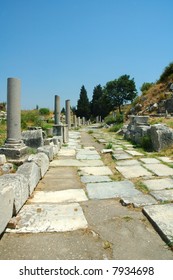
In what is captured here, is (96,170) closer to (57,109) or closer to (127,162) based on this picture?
(127,162)

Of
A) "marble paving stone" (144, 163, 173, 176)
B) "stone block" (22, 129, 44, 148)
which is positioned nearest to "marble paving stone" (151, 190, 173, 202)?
"marble paving stone" (144, 163, 173, 176)

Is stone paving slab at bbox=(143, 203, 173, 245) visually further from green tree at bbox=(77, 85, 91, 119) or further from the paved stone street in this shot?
green tree at bbox=(77, 85, 91, 119)

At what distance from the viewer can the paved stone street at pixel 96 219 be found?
2806 millimetres

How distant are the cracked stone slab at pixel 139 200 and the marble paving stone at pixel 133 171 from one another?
145 cm

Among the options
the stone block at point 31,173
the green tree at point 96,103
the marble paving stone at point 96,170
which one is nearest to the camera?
the stone block at point 31,173

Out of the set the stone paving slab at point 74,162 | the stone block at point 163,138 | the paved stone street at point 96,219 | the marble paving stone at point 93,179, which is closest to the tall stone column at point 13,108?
the stone paving slab at point 74,162

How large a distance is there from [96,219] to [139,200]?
948mm

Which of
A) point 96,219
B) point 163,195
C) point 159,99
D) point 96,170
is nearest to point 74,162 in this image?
point 96,170

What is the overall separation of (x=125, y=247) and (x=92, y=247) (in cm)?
35

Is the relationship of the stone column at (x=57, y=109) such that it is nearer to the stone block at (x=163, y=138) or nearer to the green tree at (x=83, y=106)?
the stone block at (x=163, y=138)

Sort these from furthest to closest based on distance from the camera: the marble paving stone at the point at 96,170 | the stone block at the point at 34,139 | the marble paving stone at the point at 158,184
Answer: the stone block at the point at 34,139
the marble paving stone at the point at 96,170
the marble paving stone at the point at 158,184

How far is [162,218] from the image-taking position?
3.46 meters

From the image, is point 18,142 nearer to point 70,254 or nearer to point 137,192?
point 137,192

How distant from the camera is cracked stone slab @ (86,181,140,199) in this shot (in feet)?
15.1
